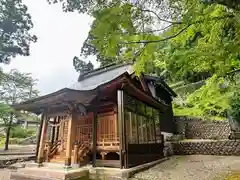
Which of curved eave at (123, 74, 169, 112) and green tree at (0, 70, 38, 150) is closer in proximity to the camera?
curved eave at (123, 74, 169, 112)

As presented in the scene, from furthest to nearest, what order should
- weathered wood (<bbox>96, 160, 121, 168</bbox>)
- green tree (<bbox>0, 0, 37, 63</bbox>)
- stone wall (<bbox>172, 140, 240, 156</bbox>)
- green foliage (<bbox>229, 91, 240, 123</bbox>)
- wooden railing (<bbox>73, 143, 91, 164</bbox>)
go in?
1. green tree (<bbox>0, 0, 37, 63</bbox>)
2. green foliage (<bbox>229, 91, 240, 123</bbox>)
3. stone wall (<bbox>172, 140, 240, 156</bbox>)
4. wooden railing (<bbox>73, 143, 91, 164</bbox>)
5. weathered wood (<bbox>96, 160, 121, 168</bbox>)

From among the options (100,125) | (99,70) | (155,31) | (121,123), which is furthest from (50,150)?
(99,70)

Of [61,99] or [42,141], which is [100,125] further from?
[42,141]

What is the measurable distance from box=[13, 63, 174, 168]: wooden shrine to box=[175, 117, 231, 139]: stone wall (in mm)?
6566

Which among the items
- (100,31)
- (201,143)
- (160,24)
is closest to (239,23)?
(160,24)

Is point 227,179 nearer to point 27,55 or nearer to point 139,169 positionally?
point 139,169

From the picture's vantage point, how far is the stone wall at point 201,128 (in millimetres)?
12438

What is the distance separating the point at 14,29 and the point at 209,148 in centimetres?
1698

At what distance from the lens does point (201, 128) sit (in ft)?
43.8

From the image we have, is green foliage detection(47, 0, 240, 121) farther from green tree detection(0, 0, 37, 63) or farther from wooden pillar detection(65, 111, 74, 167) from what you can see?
green tree detection(0, 0, 37, 63)

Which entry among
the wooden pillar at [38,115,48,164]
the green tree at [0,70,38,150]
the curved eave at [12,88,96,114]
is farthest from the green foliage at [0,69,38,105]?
the wooden pillar at [38,115,48,164]

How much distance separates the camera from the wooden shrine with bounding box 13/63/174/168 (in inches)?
235

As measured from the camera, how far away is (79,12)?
960cm

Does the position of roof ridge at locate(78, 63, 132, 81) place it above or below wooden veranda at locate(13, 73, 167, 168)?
above
